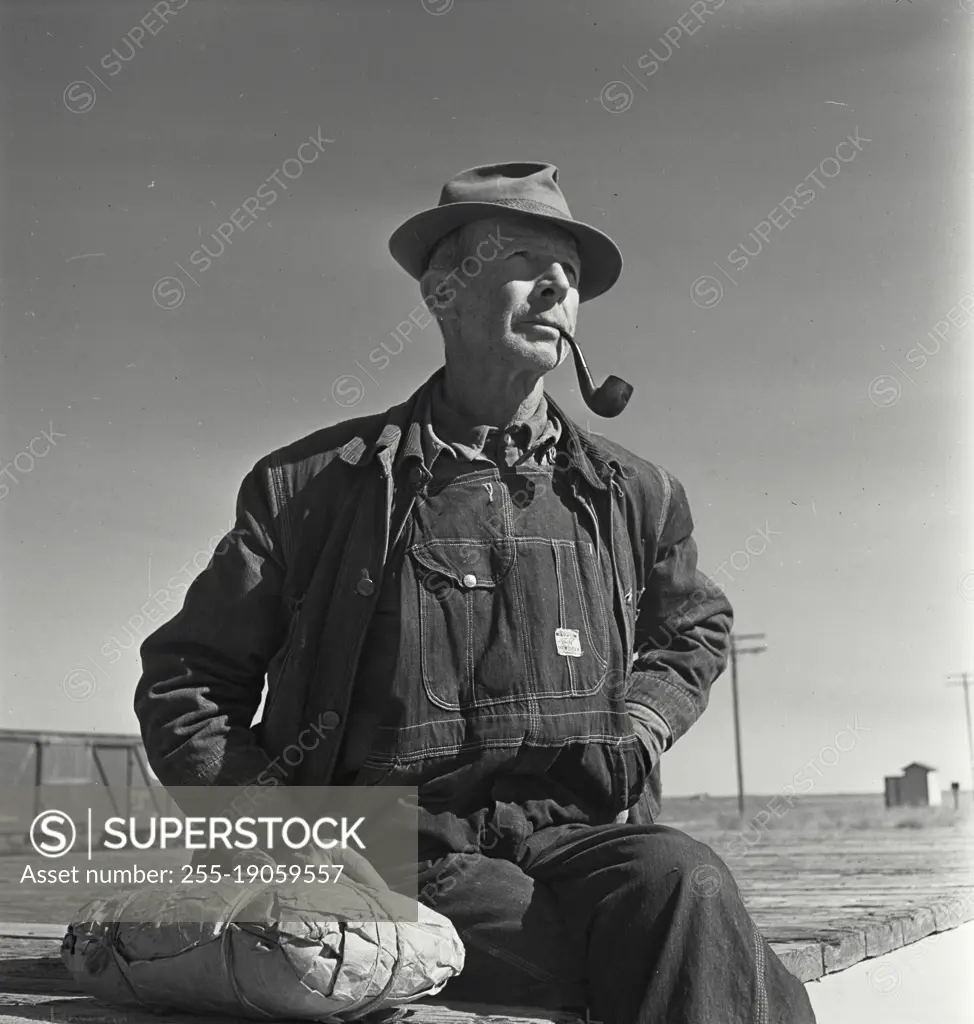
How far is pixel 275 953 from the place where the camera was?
93.1 inches

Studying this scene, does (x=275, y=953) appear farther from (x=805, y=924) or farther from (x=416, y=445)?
(x=805, y=924)

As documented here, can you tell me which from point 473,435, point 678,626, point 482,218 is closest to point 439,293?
point 482,218

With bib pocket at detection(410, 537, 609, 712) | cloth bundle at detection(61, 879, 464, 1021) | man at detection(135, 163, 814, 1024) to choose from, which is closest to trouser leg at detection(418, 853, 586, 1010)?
man at detection(135, 163, 814, 1024)

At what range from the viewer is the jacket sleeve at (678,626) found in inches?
129

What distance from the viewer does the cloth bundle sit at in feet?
7.74

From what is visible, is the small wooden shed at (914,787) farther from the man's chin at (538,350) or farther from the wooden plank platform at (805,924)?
the man's chin at (538,350)

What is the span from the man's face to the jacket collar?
203 mm

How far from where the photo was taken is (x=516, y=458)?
123 inches

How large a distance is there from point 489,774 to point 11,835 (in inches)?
244

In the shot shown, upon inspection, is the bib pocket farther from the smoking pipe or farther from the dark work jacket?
the smoking pipe

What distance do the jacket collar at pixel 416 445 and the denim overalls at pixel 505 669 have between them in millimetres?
106

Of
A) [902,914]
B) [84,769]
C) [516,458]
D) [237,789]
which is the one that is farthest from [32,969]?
[84,769]

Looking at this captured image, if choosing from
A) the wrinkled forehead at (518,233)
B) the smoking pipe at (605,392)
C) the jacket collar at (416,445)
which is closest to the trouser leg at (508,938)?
the jacket collar at (416,445)

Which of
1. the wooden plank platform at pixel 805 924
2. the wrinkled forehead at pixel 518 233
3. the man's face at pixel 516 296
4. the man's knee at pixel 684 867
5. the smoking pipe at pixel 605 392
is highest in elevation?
the wrinkled forehead at pixel 518 233
